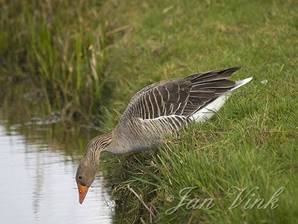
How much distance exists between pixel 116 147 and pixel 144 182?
78cm

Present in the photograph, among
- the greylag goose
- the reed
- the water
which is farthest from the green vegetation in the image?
the water

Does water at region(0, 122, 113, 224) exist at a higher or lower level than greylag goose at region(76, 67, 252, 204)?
lower

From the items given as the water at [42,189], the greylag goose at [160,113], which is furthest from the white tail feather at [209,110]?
the water at [42,189]

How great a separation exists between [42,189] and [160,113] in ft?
6.02

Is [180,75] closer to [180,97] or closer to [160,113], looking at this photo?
[180,97]

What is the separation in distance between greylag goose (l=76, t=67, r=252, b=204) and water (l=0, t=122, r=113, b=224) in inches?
24.1

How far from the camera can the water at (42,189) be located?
28.2 ft

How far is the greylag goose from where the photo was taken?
831 centimetres

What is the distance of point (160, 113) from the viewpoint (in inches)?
334

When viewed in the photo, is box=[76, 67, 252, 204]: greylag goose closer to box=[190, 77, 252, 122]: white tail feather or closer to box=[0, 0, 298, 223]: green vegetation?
box=[190, 77, 252, 122]: white tail feather

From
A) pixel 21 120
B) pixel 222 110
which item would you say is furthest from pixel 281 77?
pixel 21 120

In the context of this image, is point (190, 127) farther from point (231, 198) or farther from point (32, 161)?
point (32, 161)

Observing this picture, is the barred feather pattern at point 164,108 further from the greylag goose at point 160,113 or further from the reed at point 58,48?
the reed at point 58,48

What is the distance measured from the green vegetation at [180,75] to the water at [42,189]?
0.32 m
